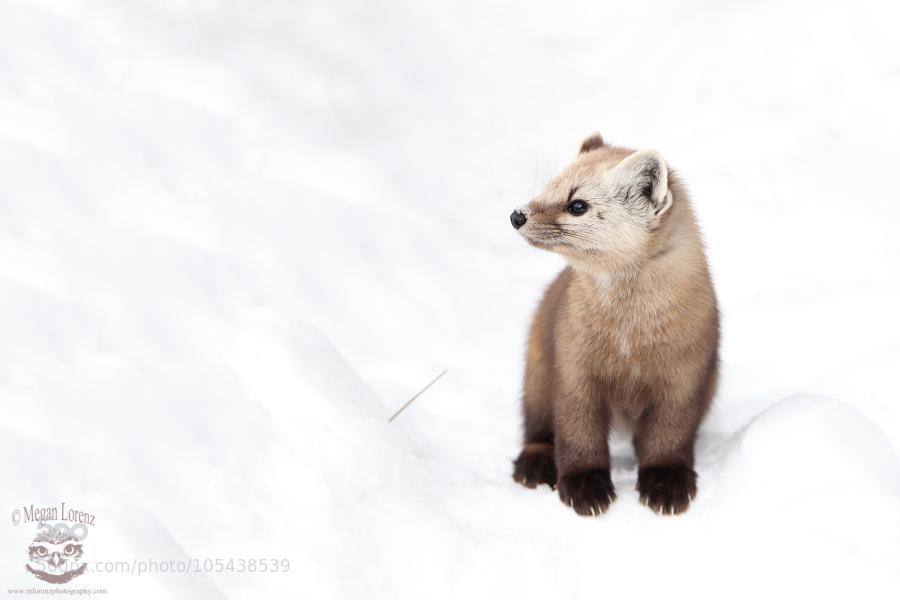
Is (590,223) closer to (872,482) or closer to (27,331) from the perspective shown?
(872,482)

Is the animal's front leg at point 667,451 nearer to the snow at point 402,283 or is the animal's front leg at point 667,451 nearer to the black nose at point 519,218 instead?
the snow at point 402,283

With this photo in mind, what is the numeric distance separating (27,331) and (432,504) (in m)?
1.51

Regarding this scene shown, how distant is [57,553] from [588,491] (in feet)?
5.64

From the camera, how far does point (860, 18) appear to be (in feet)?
22.0

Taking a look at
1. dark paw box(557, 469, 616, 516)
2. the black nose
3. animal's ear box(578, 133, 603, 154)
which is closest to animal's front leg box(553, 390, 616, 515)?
dark paw box(557, 469, 616, 516)

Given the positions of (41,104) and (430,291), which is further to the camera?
(430,291)

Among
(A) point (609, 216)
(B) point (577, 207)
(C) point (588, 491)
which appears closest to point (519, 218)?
(B) point (577, 207)

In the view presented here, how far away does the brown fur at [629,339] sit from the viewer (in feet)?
12.0

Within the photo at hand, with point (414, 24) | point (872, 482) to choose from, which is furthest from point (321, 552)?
point (414, 24)

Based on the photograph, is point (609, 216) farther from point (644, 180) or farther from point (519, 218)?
point (519, 218)

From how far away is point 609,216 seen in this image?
365 centimetres

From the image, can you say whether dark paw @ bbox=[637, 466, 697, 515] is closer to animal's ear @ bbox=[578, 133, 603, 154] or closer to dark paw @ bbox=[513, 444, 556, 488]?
dark paw @ bbox=[513, 444, 556, 488]

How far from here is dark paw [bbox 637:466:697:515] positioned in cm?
Answer: 363

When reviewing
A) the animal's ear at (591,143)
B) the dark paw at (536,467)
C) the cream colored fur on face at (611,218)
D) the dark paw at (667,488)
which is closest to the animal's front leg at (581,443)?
the dark paw at (667,488)
